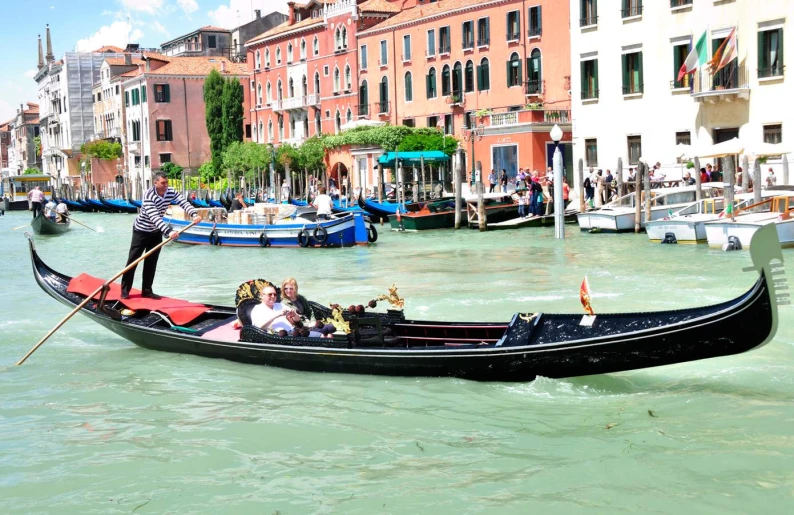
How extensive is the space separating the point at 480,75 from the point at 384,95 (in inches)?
206

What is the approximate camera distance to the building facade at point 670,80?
805 inches

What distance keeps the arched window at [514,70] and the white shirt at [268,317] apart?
72.4 feet

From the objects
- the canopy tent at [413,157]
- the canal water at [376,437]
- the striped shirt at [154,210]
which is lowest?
the canal water at [376,437]

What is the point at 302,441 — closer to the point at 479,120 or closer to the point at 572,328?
the point at 572,328

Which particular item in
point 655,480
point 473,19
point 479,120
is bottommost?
point 655,480

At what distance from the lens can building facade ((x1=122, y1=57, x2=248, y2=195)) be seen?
4728cm

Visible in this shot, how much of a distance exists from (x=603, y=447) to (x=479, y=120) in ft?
78.0

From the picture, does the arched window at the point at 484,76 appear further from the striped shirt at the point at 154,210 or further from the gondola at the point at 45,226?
the striped shirt at the point at 154,210

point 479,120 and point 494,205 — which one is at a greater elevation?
point 479,120

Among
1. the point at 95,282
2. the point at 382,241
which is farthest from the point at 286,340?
the point at 382,241

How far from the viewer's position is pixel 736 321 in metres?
5.52

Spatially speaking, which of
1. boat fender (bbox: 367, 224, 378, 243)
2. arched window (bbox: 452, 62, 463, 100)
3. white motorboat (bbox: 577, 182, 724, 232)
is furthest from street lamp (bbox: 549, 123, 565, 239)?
arched window (bbox: 452, 62, 463, 100)

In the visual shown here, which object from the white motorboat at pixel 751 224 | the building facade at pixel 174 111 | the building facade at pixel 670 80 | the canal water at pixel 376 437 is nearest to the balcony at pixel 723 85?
the building facade at pixel 670 80

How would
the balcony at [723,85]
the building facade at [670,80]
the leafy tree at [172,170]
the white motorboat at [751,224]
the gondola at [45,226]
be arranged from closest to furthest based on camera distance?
the white motorboat at [751,224], the building facade at [670,80], the balcony at [723,85], the gondola at [45,226], the leafy tree at [172,170]
